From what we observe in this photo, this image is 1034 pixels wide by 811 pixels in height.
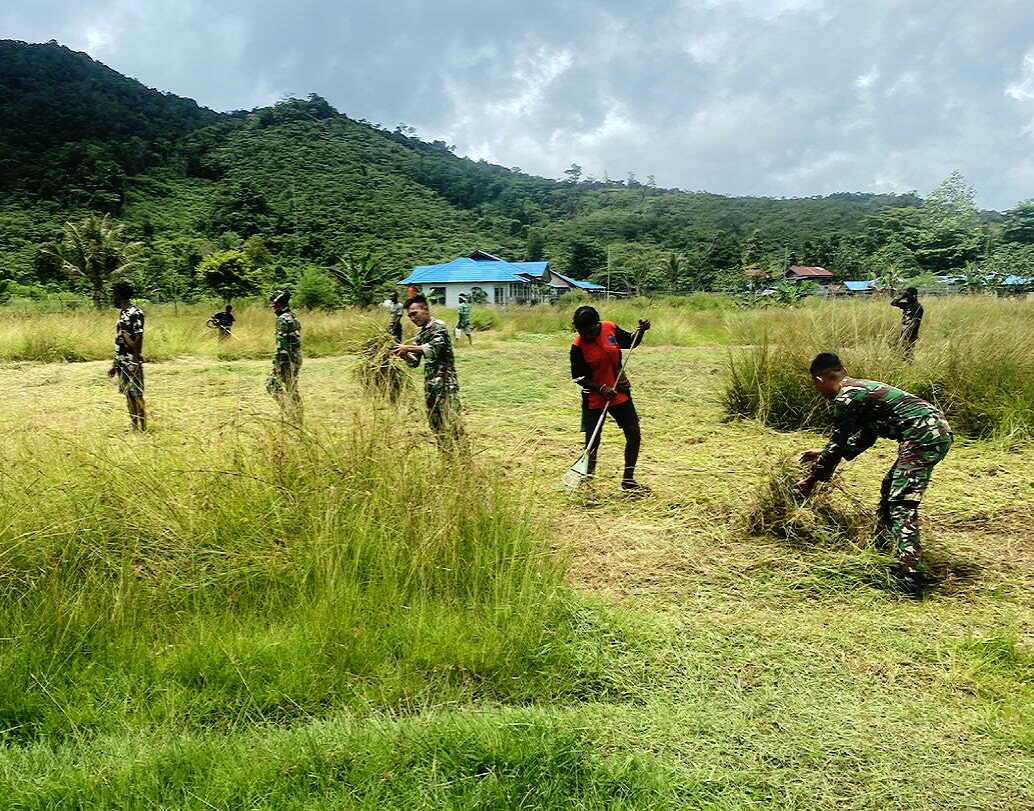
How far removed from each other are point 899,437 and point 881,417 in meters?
0.14

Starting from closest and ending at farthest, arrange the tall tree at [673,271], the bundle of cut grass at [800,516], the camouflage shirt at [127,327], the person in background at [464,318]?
the bundle of cut grass at [800,516], the camouflage shirt at [127,327], the person in background at [464,318], the tall tree at [673,271]

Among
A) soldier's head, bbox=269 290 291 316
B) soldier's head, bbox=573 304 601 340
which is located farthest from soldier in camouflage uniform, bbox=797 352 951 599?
soldier's head, bbox=269 290 291 316

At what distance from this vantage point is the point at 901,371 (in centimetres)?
738

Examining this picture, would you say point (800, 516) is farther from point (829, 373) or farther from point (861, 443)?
point (829, 373)

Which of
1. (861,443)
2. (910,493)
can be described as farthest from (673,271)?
(910,493)

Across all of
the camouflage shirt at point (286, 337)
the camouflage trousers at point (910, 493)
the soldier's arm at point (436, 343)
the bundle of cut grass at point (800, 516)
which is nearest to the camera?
the camouflage trousers at point (910, 493)

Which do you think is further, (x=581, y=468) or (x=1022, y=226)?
(x=1022, y=226)

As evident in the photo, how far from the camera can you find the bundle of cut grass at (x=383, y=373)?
3.80m

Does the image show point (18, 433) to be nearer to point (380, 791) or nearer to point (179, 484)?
point (179, 484)

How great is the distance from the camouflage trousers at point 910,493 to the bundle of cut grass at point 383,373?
278cm

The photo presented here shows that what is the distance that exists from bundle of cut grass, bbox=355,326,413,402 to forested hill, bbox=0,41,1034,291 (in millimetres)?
30343

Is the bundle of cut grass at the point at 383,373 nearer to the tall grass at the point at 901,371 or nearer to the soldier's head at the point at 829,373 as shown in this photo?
the soldier's head at the point at 829,373

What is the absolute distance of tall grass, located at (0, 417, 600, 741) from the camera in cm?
258

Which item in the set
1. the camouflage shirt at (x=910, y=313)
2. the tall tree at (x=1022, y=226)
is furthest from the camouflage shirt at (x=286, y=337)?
the tall tree at (x=1022, y=226)
